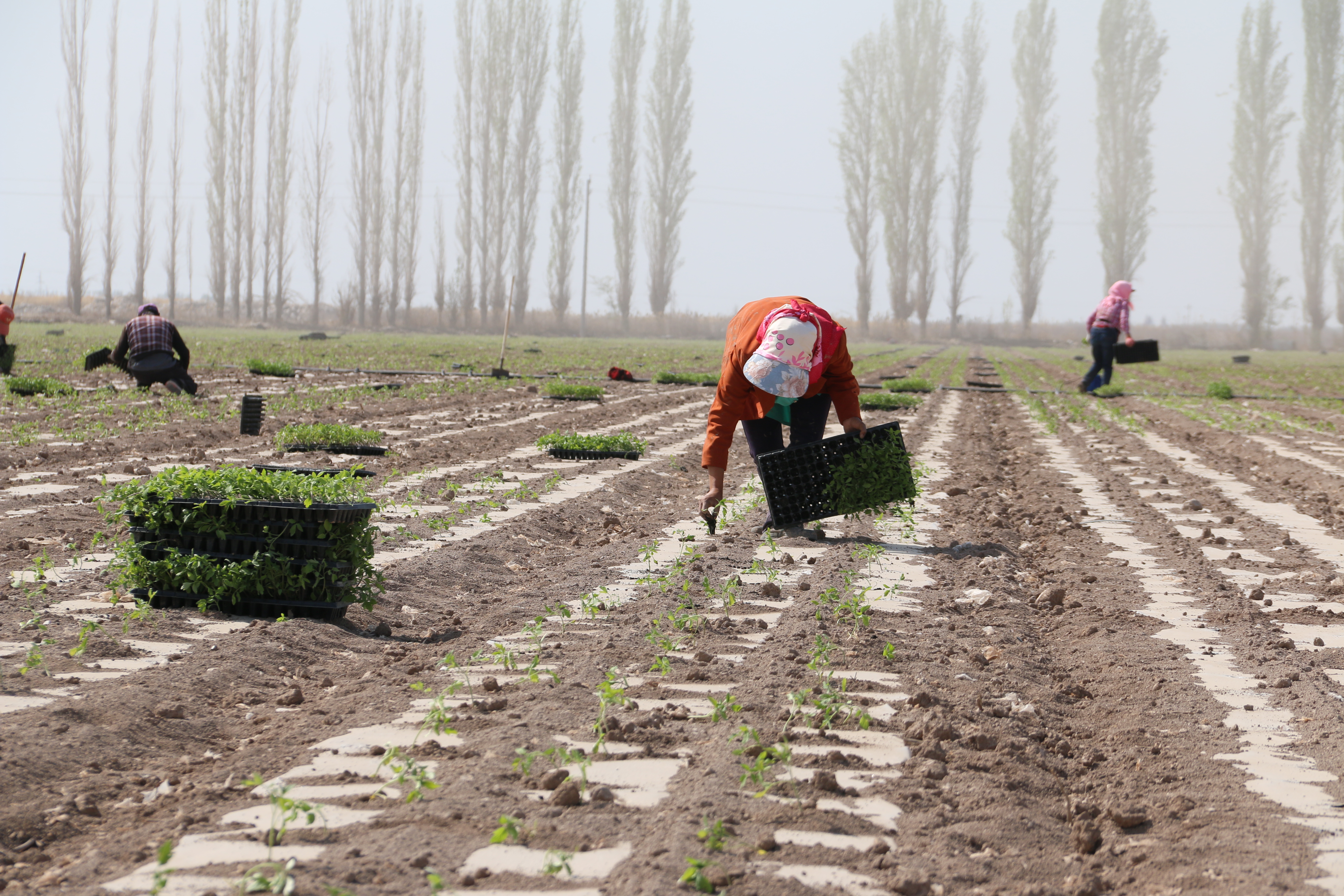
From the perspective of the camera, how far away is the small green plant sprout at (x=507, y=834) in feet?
8.62

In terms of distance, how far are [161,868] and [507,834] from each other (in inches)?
30.0


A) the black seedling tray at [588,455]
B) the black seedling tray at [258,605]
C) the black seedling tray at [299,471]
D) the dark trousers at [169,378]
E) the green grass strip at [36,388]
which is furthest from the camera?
the dark trousers at [169,378]

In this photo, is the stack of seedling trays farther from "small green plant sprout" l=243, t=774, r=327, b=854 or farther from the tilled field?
"small green plant sprout" l=243, t=774, r=327, b=854

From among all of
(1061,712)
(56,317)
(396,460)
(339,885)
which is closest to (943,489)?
(396,460)

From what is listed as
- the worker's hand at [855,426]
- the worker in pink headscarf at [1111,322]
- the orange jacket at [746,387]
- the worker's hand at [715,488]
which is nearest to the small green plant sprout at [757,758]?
the orange jacket at [746,387]

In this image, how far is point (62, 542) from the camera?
19.4 feet

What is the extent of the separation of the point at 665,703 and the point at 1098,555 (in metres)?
3.63

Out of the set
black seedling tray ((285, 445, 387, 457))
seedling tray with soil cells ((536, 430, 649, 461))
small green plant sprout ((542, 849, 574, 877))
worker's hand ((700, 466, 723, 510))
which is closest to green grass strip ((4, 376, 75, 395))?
black seedling tray ((285, 445, 387, 457))

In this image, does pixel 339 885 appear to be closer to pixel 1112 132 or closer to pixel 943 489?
pixel 943 489

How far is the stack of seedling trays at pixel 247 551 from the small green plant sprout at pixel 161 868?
2165 millimetres

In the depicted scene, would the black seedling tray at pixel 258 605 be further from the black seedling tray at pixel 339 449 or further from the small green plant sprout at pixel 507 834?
the black seedling tray at pixel 339 449

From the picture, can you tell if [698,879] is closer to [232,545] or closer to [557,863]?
[557,863]

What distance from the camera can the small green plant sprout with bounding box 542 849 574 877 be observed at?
8.27ft

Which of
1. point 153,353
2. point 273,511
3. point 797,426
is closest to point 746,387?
point 797,426
